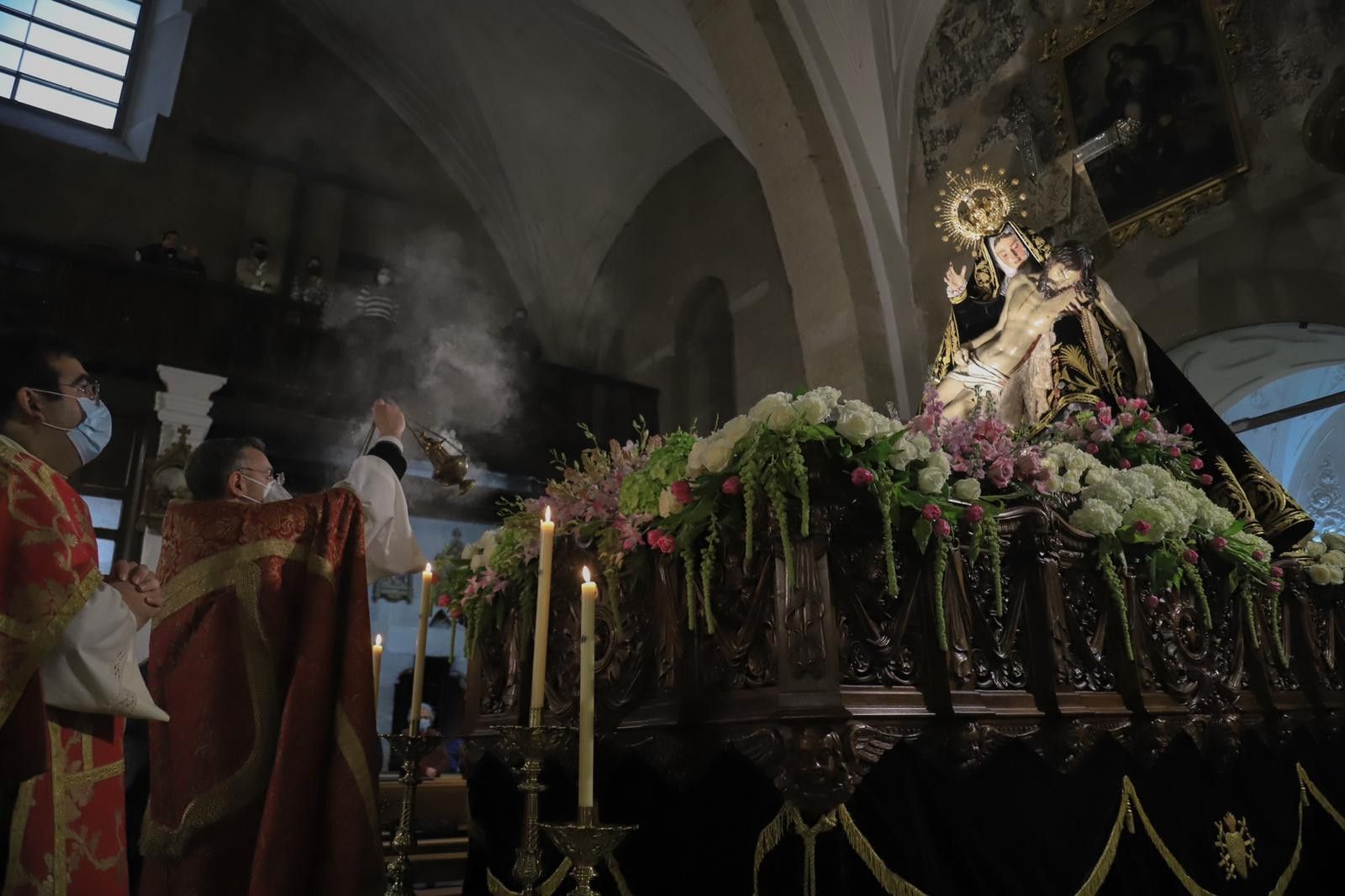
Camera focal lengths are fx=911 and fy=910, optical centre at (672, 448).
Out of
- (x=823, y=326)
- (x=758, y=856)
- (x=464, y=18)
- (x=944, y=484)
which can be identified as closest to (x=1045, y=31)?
(x=823, y=326)

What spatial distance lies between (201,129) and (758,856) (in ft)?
39.3

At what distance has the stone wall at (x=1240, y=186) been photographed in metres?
4.83

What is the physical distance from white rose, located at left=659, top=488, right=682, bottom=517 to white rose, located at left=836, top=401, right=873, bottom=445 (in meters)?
0.43

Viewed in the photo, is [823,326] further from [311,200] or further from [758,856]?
[311,200]

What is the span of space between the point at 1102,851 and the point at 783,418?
139 cm

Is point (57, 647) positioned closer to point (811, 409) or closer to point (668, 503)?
point (668, 503)

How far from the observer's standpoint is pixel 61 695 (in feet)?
6.03

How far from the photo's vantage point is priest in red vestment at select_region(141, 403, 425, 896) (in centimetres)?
222

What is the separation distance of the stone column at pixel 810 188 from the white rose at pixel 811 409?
4347 millimetres

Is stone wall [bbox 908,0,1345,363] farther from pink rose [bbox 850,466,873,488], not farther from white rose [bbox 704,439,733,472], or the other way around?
white rose [bbox 704,439,733,472]

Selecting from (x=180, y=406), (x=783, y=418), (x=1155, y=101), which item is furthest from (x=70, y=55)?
(x=783, y=418)

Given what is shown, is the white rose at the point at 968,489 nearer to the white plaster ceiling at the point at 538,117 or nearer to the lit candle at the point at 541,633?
the lit candle at the point at 541,633

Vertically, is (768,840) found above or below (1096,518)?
below

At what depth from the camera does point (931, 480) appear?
2062mm
